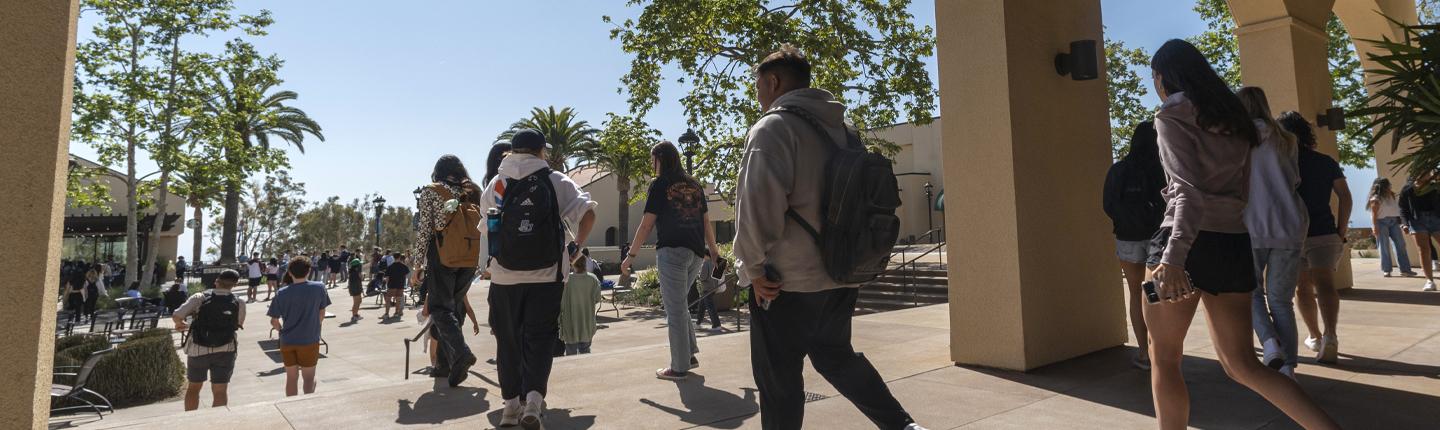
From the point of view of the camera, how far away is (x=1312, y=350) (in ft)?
15.2

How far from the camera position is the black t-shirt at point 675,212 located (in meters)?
4.75

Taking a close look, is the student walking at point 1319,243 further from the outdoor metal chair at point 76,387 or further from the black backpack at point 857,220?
the outdoor metal chair at point 76,387

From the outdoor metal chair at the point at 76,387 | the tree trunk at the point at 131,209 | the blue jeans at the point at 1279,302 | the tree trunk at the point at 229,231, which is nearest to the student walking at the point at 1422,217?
the blue jeans at the point at 1279,302

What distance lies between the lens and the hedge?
8109 mm

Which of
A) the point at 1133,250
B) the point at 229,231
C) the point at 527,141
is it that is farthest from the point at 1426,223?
the point at 229,231

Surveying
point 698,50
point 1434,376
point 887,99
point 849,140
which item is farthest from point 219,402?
point 887,99

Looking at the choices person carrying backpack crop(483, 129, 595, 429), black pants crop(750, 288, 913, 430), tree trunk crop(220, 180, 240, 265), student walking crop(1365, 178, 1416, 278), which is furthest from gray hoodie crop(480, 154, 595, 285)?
tree trunk crop(220, 180, 240, 265)

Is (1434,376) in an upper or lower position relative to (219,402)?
upper

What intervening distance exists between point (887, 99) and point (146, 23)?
2335 centimetres

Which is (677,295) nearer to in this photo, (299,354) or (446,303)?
(446,303)

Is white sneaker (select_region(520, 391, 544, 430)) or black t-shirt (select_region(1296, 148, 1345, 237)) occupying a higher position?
black t-shirt (select_region(1296, 148, 1345, 237))

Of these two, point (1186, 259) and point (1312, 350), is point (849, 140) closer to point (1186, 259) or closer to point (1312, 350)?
point (1186, 259)

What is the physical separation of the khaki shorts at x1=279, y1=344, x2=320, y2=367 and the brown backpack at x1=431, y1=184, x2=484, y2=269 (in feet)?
9.39

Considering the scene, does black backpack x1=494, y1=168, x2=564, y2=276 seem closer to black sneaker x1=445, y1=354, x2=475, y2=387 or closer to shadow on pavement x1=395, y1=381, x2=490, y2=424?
shadow on pavement x1=395, y1=381, x2=490, y2=424
